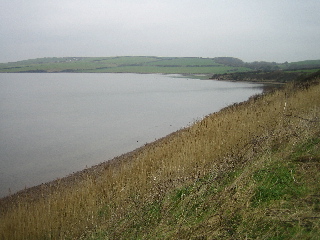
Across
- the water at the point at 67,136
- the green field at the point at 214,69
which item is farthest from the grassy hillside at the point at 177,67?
the water at the point at 67,136

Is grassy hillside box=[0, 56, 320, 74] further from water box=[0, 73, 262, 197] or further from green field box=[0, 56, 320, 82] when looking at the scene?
water box=[0, 73, 262, 197]

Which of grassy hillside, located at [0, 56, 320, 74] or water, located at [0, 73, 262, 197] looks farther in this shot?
grassy hillside, located at [0, 56, 320, 74]

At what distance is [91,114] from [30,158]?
515 inches

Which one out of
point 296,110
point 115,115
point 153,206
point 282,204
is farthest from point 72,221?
point 115,115

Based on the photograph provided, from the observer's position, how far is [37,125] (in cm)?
2038

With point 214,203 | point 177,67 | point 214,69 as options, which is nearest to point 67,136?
point 214,203

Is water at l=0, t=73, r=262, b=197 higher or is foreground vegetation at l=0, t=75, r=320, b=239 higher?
foreground vegetation at l=0, t=75, r=320, b=239

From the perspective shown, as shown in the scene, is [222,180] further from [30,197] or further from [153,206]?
[30,197]

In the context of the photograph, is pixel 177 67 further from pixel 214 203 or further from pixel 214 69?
pixel 214 203

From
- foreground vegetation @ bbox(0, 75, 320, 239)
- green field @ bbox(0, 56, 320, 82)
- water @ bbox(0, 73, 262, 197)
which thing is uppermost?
green field @ bbox(0, 56, 320, 82)

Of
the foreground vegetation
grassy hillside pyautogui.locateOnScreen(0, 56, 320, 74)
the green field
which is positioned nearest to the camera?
the foreground vegetation

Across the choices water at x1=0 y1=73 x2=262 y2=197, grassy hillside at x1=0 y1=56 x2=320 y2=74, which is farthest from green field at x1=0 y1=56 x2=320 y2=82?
water at x1=0 y1=73 x2=262 y2=197

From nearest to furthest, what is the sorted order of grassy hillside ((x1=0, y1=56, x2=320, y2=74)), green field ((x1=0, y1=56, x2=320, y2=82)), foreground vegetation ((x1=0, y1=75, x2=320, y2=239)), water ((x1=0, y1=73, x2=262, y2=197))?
foreground vegetation ((x1=0, y1=75, x2=320, y2=239)) → water ((x1=0, y1=73, x2=262, y2=197)) → green field ((x1=0, y1=56, x2=320, y2=82)) → grassy hillside ((x1=0, y1=56, x2=320, y2=74))

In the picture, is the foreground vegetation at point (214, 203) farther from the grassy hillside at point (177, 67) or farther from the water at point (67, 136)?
the grassy hillside at point (177, 67)
